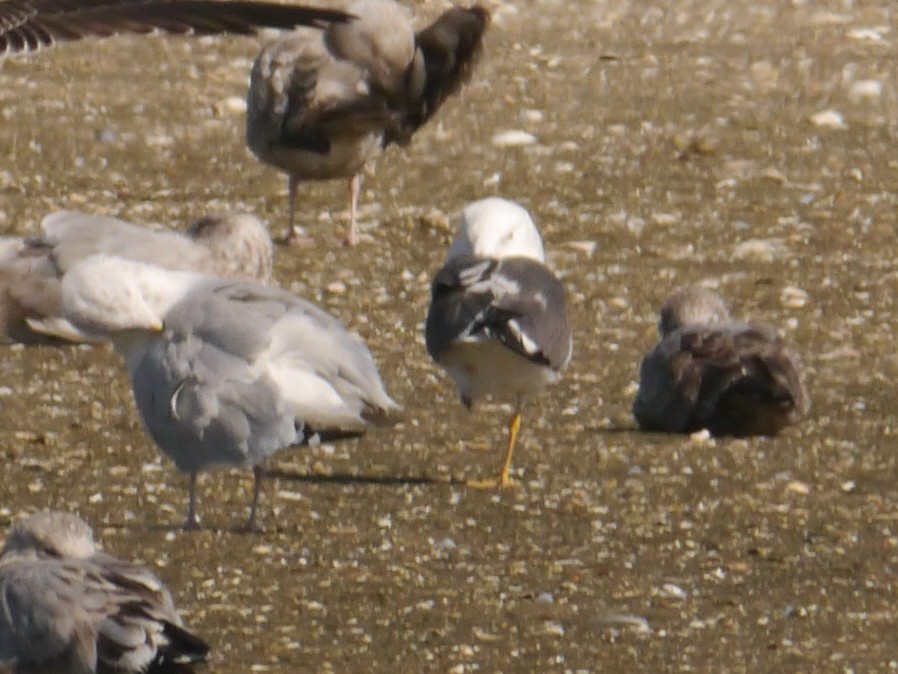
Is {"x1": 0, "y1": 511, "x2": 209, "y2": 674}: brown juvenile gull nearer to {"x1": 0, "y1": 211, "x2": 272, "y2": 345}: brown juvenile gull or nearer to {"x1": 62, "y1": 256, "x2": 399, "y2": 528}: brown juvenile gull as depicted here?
{"x1": 62, "y1": 256, "x2": 399, "y2": 528}: brown juvenile gull

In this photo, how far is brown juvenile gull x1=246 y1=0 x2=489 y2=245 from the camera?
9109 millimetres

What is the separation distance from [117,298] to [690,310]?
2370 millimetres

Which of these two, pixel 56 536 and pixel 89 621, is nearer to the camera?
pixel 89 621

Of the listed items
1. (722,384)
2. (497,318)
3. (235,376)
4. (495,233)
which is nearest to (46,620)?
(235,376)

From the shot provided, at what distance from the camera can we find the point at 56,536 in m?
5.05

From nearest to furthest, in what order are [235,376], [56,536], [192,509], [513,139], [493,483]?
1. [56,536]
2. [235,376]
3. [192,509]
4. [493,483]
5. [513,139]

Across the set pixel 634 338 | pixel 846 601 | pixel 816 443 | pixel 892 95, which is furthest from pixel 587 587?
pixel 892 95

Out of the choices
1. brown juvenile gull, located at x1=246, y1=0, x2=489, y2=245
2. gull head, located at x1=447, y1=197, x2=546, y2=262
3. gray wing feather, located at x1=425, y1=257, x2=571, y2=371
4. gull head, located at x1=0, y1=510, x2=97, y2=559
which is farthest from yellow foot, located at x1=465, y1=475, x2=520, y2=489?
brown juvenile gull, located at x1=246, y1=0, x2=489, y2=245

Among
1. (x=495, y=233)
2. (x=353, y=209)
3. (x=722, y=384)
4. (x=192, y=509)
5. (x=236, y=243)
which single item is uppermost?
(x=495, y=233)

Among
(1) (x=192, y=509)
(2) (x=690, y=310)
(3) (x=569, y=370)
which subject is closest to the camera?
(1) (x=192, y=509)

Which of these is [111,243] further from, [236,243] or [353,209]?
Result: [353,209]

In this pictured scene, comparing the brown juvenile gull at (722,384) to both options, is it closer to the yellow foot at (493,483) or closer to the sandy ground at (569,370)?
the sandy ground at (569,370)

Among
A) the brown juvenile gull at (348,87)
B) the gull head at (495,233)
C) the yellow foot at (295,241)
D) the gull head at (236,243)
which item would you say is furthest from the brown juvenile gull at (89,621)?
the yellow foot at (295,241)

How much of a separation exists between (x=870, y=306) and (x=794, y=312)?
317 mm
